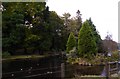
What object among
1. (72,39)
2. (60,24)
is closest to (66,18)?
(60,24)

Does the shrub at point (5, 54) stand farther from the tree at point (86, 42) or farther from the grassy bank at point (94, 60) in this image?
the tree at point (86, 42)

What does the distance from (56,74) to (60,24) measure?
14480mm

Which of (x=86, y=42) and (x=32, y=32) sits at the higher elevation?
(x=32, y=32)

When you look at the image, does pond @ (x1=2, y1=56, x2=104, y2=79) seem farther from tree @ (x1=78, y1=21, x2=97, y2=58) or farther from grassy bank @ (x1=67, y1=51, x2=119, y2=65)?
tree @ (x1=78, y1=21, x2=97, y2=58)

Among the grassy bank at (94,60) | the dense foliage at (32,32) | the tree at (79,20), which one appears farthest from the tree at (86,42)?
the tree at (79,20)

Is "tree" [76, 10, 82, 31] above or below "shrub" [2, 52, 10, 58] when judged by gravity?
above

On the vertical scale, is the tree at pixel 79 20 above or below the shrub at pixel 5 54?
above

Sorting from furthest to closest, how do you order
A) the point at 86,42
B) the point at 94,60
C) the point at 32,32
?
the point at 32,32
the point at 86,42
the point at 94,60

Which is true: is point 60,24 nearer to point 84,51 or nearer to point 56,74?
point 84,51

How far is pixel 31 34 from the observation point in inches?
768

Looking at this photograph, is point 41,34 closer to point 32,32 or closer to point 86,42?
point 32,32

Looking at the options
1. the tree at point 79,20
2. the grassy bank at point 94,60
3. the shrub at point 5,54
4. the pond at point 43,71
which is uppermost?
the tree at point 79,20

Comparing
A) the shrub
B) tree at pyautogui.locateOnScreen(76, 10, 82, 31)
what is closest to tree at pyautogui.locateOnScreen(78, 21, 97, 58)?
the shrub

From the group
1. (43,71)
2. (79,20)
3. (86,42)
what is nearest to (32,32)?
(86,42)
